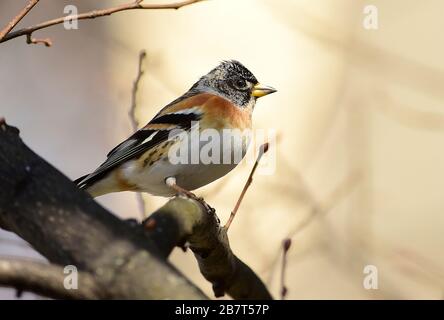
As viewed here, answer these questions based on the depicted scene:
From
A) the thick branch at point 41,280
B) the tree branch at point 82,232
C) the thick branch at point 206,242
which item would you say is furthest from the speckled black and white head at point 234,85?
the thick branch at point 41,280

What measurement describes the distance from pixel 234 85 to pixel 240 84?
0.10 ft

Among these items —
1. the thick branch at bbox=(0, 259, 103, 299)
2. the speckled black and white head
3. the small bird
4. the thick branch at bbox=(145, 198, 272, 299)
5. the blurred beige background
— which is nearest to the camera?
the thick branch at bbox=(0, 259, 103, 299)

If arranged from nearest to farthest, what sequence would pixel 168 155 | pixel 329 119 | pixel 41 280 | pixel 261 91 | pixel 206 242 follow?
pixel 41 280
pixel 206 242
pixel 168 155
pixel 261 91
pixel 329 119

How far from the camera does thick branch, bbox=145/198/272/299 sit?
153 cm

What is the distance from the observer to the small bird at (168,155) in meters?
2.78

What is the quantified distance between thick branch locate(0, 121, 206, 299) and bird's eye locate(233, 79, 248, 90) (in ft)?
6.91

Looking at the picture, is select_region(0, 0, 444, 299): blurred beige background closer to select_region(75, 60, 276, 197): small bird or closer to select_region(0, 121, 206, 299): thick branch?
select_region(75, 60, 276, 197): small bird

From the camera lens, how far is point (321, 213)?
12.4 ft

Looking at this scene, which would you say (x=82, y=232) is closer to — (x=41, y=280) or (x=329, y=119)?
(x=41, y=280)

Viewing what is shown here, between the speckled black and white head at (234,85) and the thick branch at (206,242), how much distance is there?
3.72 ft

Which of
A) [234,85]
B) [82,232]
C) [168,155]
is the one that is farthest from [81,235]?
[234,85]

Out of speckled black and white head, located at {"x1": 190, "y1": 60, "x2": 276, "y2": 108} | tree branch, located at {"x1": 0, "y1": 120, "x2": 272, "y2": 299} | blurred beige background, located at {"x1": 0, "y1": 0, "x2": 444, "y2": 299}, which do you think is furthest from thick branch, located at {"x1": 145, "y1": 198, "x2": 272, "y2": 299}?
blurred beige background, located at {"x1": 0, "y1": 0, "x2": 444, "y2": 299}

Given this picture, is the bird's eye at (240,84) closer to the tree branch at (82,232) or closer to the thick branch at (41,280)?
the tree branch at (82,232)

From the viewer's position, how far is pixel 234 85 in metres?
3.47
